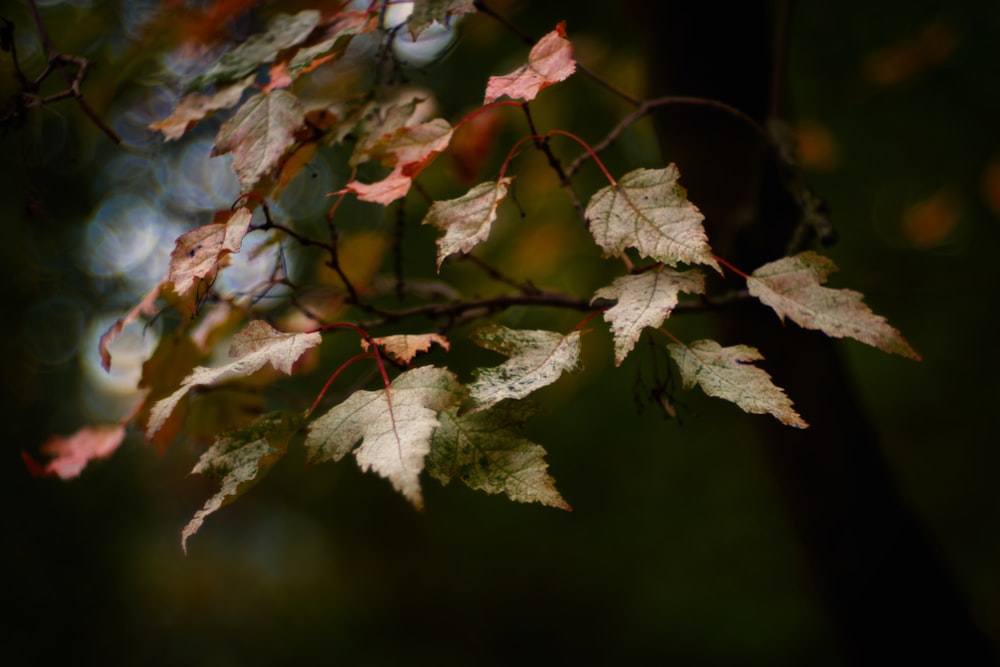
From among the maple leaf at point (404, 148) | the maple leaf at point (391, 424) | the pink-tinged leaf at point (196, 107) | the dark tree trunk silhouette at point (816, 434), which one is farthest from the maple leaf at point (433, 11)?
the dark tree trunk silhouette at point (816, 434)

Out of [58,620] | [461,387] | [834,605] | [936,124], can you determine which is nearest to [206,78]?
[461,387]

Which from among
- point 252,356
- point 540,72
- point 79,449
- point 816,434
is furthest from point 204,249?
point 816,434

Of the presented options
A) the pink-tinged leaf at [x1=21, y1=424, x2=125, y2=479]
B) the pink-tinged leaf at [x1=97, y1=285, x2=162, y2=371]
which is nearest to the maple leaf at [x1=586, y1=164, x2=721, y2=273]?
the pink-tinged leaf at [x1=97, y1=285, x2=162, y2=371]

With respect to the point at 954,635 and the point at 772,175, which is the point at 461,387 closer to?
the point at 772,175

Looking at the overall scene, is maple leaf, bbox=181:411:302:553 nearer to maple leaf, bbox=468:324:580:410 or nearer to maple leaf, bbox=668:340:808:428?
maple leaf, bbox=468:324:580:410

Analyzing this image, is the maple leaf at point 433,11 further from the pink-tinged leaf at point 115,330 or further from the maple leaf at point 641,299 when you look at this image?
the pink-tinged leaf at point 115,330

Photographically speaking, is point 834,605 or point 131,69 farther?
point 834,605
